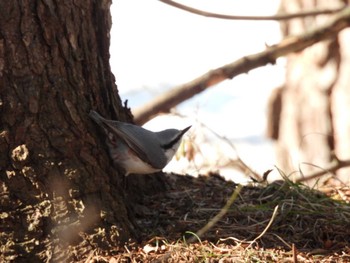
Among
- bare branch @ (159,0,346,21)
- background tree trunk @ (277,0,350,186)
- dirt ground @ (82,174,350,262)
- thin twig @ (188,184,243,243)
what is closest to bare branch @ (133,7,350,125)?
bare branch @ (159,0,346,21)

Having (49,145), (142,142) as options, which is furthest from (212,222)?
(49,145)

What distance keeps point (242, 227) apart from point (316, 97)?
11.1 ft

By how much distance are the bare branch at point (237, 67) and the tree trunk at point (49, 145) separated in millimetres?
1370

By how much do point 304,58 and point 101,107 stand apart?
3.63 meters

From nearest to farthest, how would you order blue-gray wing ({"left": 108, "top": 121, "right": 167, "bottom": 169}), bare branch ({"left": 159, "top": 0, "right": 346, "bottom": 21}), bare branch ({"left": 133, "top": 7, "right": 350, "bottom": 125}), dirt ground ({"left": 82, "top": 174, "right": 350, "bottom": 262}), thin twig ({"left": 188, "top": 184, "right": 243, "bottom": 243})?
dirt ground ({"left": 82, "top": 174, "right": 350, "bottom": 262}) → thin twig ({"left": 188, "top": 184, "right": 243, "bottom": 243}) → blue-gray wing ({"left": 108, "top": 121, "right": 167, "bottom": 169}) → bare branch ({"left": 159, "top": 0, "right": 346, "bottom": 21}) → bare branch ({"left": 133, "top": 7, "right": 350, "bottom": 125})

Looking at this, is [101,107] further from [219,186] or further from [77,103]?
[219,186]

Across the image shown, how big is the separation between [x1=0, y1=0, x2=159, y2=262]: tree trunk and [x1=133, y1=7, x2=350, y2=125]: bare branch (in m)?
1.37

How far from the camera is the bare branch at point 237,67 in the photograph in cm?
405

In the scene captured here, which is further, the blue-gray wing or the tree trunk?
the blue-gray wing

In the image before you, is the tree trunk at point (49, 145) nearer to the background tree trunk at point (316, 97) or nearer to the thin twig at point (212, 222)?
the thin twig at point (212, 222)

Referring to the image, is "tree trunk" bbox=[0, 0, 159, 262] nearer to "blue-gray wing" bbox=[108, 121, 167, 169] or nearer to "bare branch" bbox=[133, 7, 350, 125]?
"blue-gray wing" bbox=[108, 121, 167, 169]

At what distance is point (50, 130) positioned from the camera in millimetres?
2621

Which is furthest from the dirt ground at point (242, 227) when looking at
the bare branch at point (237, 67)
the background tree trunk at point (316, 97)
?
the background tree trunk at point (316, 97)

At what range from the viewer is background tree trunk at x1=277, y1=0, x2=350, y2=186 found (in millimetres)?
5902
